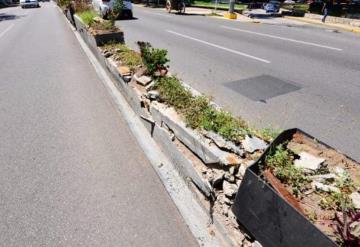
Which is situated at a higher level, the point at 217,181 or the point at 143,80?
the point at 143,80

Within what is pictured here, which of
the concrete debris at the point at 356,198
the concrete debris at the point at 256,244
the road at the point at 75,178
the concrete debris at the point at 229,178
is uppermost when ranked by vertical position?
the concrete debris at the point at 356,198

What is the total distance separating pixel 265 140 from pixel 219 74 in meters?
5.25

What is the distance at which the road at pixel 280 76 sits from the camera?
598cm

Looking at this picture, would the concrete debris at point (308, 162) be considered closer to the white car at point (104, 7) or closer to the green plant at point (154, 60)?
the green plant at point (154, 60)

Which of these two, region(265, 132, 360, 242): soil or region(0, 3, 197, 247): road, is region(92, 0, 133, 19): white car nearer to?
region(0, 3, 197, 247): road

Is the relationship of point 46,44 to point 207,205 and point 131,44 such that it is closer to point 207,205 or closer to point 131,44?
point 131,44

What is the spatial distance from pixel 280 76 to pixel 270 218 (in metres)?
6.82

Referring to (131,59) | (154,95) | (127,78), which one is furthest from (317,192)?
(131,59)

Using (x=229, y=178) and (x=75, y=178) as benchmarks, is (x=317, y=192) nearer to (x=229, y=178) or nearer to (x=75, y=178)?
(x=229, y=178)

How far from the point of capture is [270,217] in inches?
102

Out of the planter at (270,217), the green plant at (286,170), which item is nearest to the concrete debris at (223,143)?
the green plant at (286,170)

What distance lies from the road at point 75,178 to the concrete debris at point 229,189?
27.0 inches

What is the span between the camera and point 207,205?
3641 mm

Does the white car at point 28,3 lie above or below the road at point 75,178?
below
